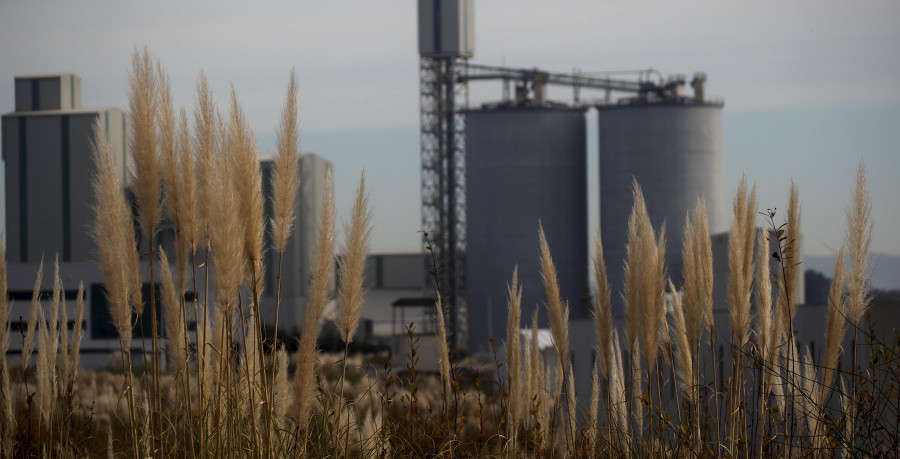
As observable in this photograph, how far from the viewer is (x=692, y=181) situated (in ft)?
93.7

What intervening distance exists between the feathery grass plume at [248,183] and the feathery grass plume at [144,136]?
13.1 inches

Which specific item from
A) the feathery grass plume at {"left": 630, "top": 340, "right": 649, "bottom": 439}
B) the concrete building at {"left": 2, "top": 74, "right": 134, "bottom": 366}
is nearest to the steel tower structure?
the concrete building at {"left": 2, "top": 74, "right": 134, "bottom": 366}

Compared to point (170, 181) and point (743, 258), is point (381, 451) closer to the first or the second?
point (170, 181)

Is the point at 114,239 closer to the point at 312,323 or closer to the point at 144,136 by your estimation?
the point at 144,136

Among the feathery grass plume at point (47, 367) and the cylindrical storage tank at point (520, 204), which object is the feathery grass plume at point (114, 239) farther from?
the cylindrical storage tank at point (520, 204)

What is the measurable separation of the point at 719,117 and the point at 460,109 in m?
8.17

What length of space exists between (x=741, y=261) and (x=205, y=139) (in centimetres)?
199

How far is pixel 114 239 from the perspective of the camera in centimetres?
317

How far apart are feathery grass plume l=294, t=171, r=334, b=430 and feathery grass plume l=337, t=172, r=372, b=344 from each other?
6 centimetres

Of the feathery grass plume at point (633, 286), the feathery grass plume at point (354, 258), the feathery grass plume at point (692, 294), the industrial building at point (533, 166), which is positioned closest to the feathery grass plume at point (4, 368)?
the feathery grass plume at point (354, 258)

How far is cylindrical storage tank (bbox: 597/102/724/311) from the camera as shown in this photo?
2838cm

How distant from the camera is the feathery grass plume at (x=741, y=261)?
351cm

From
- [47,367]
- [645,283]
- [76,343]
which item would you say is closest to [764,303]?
[645,283]

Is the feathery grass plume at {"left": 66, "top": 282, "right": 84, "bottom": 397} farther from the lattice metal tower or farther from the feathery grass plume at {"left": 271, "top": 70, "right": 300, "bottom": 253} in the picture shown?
the lattice metal tower
